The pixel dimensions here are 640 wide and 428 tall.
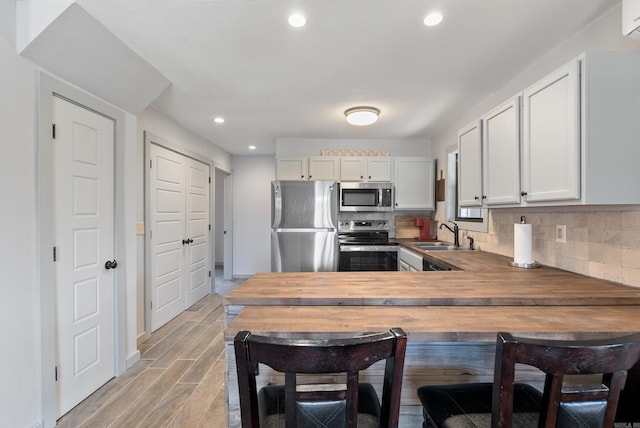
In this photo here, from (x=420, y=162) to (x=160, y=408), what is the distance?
389cm

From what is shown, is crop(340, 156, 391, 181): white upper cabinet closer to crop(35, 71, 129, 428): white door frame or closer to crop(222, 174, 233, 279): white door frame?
crop(222, 174, 233, 279): white door frame

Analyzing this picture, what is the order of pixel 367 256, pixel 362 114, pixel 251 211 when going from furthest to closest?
pixel 251 211 → pixel 367 256 → pixel 362 114

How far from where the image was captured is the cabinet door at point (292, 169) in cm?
403

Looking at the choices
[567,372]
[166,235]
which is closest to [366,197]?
[166,235]

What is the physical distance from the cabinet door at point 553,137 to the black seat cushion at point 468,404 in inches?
38.8

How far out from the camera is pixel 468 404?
39.9 inches

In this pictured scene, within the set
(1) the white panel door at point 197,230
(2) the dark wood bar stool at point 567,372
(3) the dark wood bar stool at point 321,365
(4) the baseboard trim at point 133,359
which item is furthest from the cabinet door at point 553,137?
(1) the white panel door at point 197,230

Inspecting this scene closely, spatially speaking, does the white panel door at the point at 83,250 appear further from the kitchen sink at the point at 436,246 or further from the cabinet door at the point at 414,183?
the cabinet door at the point at 414,183

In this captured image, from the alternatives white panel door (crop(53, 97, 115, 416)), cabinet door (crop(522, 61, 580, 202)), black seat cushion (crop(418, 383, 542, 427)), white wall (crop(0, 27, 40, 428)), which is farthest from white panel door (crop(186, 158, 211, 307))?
cabinet door (crop(522, 61, 580, 202))

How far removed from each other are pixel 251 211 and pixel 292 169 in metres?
1.80

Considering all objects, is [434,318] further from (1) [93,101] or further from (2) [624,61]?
(1) [93,101]

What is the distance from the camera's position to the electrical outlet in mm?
1917

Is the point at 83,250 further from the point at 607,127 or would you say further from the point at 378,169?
the point at 378,169

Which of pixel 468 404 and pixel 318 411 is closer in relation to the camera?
pixel 318 411
